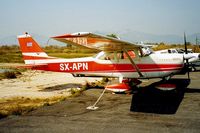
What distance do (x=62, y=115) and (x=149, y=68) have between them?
5.32 meters

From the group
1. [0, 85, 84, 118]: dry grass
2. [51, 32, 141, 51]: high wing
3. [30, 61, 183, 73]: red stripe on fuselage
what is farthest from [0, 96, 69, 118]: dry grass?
[51, 32, 141, 51]: high wing

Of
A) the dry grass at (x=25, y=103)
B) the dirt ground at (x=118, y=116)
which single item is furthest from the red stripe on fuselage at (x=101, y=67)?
the dry grass at (x=25, y=103)

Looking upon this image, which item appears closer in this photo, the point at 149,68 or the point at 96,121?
the point at 96,121

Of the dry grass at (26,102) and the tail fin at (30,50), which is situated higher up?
the tail fin at (30,50)

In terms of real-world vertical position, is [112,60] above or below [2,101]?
above

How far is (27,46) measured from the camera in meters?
14.4

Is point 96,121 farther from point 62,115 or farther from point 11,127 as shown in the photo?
point 11,127

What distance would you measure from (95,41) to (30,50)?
6.05m

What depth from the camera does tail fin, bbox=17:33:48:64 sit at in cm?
1427

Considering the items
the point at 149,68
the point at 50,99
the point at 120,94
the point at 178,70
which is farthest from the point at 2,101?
the point at 178,70

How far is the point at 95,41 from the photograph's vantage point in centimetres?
966

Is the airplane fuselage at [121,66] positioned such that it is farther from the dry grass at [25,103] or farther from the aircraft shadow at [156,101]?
the dry grass at [25,103]

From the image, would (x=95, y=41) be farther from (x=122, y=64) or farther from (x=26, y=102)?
(x=26, y=102)

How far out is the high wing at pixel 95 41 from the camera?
765cm
